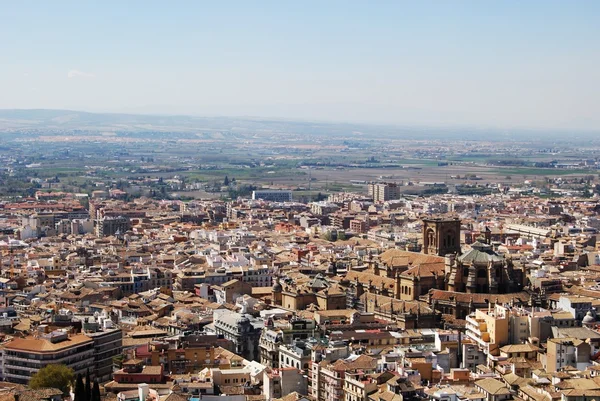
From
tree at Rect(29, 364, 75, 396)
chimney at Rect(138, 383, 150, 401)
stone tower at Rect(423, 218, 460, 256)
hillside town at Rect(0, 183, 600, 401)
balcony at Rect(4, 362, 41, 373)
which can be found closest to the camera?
chimney at Rect(138, 383, 150, 401)

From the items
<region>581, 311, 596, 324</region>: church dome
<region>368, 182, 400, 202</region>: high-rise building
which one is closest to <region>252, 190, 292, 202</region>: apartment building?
<region>368, 182, 400, 202</region>: high-rise building

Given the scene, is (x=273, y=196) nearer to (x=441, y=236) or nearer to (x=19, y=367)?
(x=441, y=236)

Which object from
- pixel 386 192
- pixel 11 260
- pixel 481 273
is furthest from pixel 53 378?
pixel 386 192

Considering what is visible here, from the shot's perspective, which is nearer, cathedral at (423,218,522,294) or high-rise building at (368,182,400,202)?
cathedral at (423,218,522,294)

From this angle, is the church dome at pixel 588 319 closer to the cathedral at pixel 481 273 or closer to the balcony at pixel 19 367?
the cathedral at pixel 481 273

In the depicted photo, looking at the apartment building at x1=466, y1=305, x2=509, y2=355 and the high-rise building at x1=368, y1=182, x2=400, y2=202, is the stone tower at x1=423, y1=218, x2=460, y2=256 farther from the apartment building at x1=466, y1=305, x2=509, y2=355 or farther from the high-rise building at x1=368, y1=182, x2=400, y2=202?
the high-rise building at x1=368, y1=182, x2=400, y2=202

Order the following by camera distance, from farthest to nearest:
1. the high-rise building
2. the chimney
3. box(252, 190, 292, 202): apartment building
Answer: box(252, 190, 292, 202): apartment building, the high-rise building, the chimney
